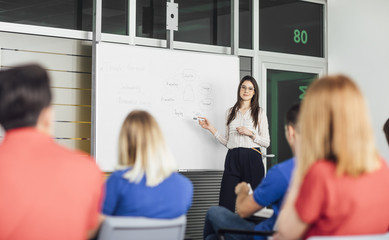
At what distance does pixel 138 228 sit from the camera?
7.01 ft

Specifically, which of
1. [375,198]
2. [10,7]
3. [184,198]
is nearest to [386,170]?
[375,198]

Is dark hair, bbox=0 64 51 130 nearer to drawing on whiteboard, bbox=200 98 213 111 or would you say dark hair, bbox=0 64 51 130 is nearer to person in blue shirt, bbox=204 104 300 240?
person in blue shirt, bbox=204 104 300 240

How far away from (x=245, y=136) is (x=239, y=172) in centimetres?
35

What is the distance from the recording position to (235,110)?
525 cm

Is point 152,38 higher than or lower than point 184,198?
higher

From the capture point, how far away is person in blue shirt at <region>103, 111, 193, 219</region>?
2.25 m

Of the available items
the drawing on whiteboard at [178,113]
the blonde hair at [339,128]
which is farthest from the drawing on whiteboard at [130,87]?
the blonde hair at [339,128]

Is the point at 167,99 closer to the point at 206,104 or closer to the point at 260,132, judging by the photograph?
the point at 206,104

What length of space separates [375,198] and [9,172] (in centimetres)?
113

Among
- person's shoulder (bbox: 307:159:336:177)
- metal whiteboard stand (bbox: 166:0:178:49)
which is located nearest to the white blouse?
metal whiteboard stand (bbox: 166:0:178:49)

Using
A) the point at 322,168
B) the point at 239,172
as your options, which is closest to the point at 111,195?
the point at 322,168

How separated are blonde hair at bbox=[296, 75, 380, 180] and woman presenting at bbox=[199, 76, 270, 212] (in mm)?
3347

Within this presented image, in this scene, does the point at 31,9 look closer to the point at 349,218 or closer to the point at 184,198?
the point at 184,198

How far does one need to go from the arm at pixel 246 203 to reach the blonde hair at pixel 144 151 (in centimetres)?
59
